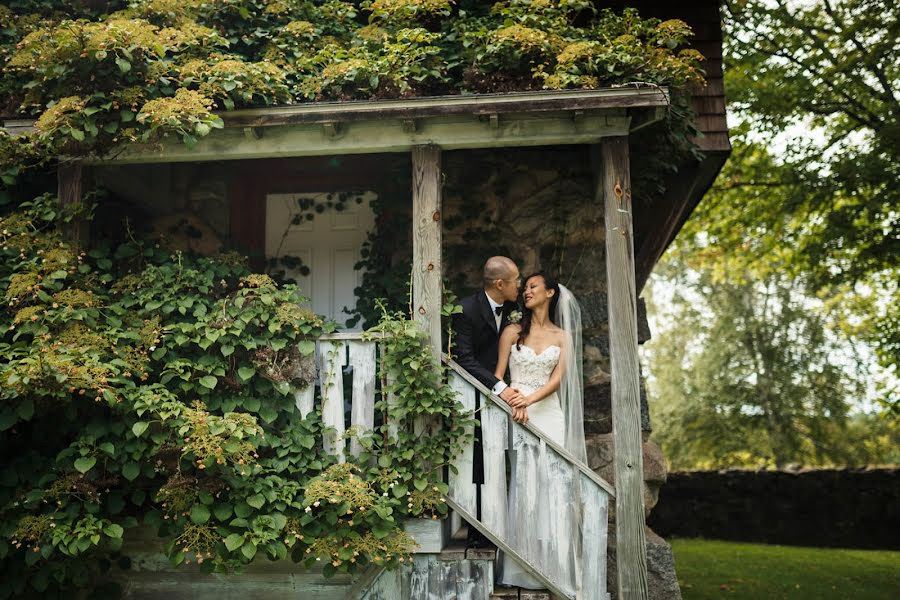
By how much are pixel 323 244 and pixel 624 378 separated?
3.30 meters

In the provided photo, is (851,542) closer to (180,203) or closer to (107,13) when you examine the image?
(180,203)

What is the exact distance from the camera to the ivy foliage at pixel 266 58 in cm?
508

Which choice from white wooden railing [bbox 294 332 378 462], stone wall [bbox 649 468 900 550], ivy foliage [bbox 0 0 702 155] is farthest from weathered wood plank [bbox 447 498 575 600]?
stone wall [bbox 649 468 900 550]

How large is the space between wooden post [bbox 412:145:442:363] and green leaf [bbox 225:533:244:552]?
1.55m

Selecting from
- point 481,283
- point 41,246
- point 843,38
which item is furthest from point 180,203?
point 843,38

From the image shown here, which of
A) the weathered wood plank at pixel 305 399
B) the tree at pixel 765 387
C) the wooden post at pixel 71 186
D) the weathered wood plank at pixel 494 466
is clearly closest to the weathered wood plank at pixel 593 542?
the weathered wood plank at pixel 494 466

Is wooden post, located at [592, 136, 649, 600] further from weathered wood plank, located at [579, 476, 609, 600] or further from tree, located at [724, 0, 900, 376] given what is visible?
tree, located at [724, 0, 900, 376]

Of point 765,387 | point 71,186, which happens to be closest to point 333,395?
point 71,186

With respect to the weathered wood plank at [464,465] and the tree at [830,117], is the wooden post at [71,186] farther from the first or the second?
the tree at [830,117]

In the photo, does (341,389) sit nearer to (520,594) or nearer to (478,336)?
(478,336)

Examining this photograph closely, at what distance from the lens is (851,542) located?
12.3 m

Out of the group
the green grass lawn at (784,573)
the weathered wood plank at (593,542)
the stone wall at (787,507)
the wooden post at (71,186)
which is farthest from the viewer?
the stone wall at (787,507)

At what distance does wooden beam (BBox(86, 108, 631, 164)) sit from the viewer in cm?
520

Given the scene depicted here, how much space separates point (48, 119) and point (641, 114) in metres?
3.65
